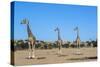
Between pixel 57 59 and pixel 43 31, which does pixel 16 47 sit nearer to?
pixel 43 31

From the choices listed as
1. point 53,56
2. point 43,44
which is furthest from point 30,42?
point 53,56

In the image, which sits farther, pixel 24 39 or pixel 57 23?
pixel 57 23

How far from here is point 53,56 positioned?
234 cm

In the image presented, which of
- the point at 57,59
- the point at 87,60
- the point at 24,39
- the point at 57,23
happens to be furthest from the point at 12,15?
the point at 87,60

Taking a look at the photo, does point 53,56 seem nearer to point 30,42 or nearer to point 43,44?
point 43,44

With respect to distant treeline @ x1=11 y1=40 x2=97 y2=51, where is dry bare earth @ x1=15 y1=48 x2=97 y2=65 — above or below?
below

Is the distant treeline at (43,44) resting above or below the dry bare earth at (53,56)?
above

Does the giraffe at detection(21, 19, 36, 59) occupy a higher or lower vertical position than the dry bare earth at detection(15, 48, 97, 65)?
higher

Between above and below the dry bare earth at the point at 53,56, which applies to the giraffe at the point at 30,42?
above

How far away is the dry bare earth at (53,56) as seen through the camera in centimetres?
218

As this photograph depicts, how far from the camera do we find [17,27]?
7.10 feet

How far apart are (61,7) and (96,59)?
757 millimetres

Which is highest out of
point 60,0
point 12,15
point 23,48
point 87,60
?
point 60,0

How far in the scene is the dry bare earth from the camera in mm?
2179
